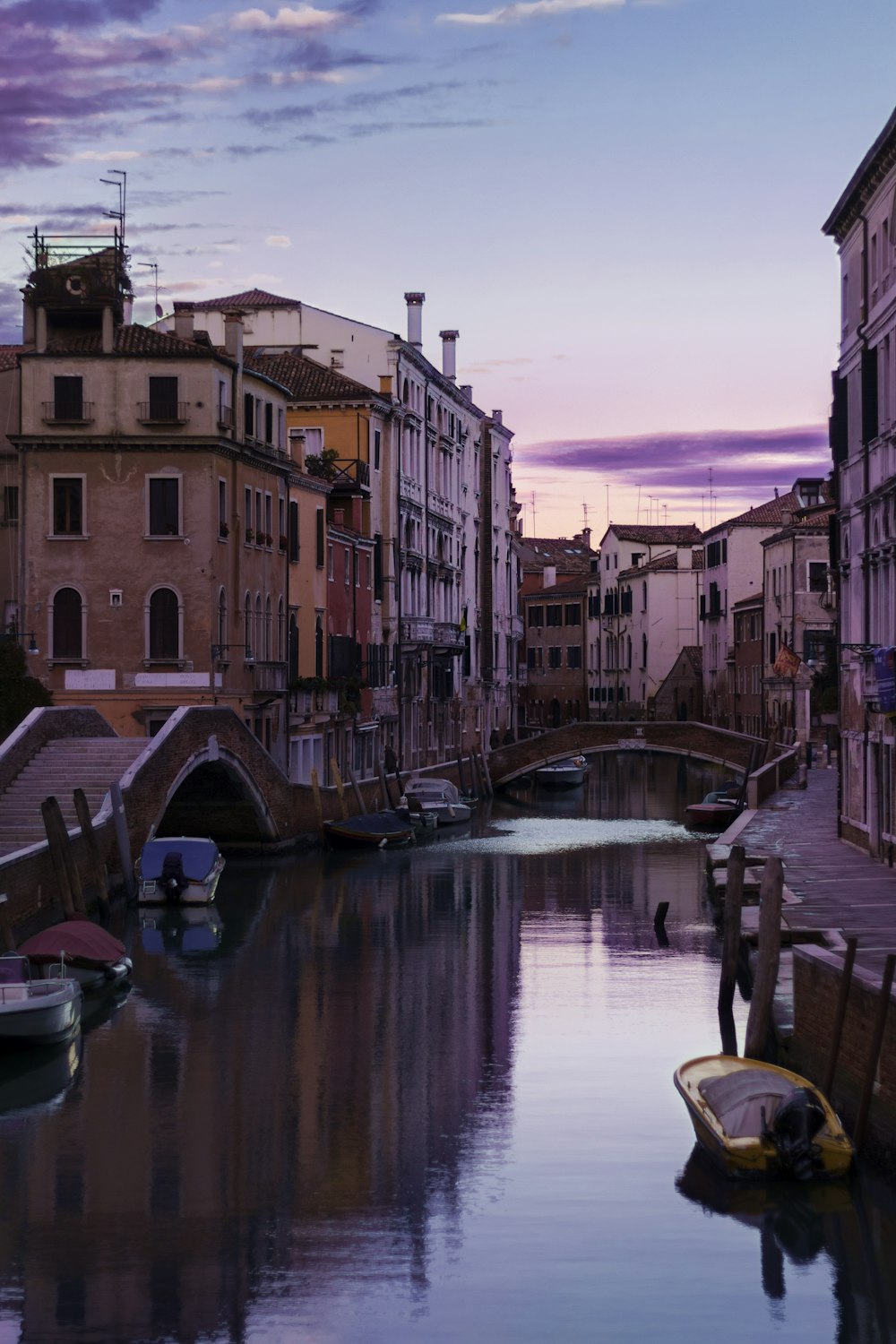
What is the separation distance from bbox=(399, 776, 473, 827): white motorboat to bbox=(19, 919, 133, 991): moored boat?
2368cm

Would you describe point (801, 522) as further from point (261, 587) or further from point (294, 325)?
point (261, 587)

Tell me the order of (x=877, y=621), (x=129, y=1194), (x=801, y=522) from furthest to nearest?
(x=801, y=522) → (x=877, y=621) → (x=129, y=1194)

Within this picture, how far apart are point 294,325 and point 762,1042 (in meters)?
38.1

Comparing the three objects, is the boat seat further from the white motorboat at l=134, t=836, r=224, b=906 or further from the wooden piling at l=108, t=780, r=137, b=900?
the white motorboat at l=134, t=836, r=224, b=906

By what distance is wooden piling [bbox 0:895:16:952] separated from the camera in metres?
21.9

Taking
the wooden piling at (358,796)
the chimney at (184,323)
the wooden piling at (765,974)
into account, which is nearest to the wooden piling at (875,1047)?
the wooden piling at (765,974)

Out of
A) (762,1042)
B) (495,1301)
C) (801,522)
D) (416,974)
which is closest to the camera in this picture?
(495,1301)

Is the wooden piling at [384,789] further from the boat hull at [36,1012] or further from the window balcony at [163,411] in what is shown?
the boat hull at [36,1012]

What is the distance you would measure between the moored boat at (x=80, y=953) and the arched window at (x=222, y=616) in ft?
44.6

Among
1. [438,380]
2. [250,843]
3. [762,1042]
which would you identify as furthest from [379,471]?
[762,1042]

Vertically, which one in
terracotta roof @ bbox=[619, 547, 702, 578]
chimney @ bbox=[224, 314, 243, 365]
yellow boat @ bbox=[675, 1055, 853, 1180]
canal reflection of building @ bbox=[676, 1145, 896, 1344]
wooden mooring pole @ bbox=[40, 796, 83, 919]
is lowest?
canal reflection of building @ bbox=[676, 1145, 896, 1344]

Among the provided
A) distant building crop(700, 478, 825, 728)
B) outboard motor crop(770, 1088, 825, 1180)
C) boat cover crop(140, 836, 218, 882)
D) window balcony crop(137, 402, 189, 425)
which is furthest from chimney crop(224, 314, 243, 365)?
distant building crop(700, 478, 825, 728)

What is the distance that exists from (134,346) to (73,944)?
54.7 ft

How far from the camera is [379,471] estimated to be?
51.9 meters
